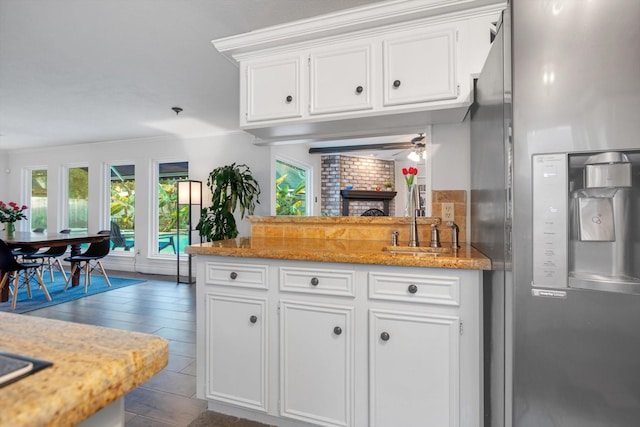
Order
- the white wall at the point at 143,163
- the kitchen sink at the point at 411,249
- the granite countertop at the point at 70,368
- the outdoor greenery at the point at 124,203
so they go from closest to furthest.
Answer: the granite countertop at the point at 70,368 < the kitchen sink at the point at 411,249 < the white wall at the point at 143,163 < the outdoor greenery at the point at 124,203

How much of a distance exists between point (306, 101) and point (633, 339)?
1776mm

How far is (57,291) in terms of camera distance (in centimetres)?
448

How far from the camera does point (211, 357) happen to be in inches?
70.6

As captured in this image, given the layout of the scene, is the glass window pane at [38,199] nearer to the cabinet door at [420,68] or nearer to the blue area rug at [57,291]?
the blue area rug at [57,291]

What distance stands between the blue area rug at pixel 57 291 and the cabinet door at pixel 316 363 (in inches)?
144

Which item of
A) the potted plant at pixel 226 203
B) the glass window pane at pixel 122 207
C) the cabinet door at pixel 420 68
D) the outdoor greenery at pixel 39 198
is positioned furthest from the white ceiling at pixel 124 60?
the outdoor greenery at pixel 39 198

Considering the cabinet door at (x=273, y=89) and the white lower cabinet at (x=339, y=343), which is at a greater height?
the cabinet door at (x=273, y=89)

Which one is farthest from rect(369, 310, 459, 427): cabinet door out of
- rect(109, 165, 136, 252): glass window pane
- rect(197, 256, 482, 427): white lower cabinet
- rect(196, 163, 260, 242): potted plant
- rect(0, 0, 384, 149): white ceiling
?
rect(109, 165, 136, 252): glass window pane

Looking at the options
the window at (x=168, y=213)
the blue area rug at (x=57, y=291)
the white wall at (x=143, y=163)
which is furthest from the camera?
the window at (x=168, y=213)

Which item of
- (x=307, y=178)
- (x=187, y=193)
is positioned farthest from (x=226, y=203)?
(x=307, y=178)

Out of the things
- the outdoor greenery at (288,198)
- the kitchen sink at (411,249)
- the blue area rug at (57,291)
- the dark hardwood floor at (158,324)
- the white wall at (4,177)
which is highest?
the white wall at (4,177)

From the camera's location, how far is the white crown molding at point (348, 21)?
1667 millimetres

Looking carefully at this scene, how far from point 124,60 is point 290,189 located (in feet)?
10.0

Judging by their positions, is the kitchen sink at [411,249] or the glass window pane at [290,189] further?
the glass window pane at [290,189]
